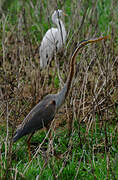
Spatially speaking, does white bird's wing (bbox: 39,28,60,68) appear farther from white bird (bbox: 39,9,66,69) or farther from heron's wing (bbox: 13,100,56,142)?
heron's wing (bbox: 13,100,56,142)

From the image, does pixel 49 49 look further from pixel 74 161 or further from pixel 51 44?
pixel 74 161

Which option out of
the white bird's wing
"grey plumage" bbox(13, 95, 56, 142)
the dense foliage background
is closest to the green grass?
the dense foliage background

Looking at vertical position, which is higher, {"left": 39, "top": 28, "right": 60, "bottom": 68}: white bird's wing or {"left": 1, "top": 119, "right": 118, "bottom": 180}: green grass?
{"left": 39, "top": 28, "right": 60, "bottom": 68}: white bird's wing

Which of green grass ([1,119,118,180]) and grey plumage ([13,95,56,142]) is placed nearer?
green grass ([1,119,118,180])

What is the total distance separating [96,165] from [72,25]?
156 cm

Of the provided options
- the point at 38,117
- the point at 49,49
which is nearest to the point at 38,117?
the point at 38,117

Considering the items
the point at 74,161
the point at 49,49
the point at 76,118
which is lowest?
the point at 74,161

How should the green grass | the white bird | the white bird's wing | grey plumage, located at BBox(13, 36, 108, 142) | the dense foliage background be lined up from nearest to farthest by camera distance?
the green grass
the dense foliage background
grey plumage, located at BBox(13, 36, 108, 142)
the white bird
the white bird's wing

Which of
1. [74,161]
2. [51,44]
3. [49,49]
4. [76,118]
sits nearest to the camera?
[74,161]

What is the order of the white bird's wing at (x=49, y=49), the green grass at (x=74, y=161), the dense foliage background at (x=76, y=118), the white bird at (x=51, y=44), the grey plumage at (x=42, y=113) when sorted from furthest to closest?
the white bird's wing at (x=49, y=49) → the white bird at (x=51, y=44) → the grey plumage at (x=42, y=113) → the dense foliage background at (x=76, y=118) → the green grass at (x=74, y=161)

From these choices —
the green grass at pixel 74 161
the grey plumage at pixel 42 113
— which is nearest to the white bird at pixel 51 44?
the grey plumage at pixel 42 113

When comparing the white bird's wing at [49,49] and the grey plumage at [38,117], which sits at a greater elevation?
the white bird's wing at [49,49]

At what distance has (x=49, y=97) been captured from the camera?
11.1 ft

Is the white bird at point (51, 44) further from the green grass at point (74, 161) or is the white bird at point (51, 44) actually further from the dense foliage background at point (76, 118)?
the green grass at point (74, 161)
